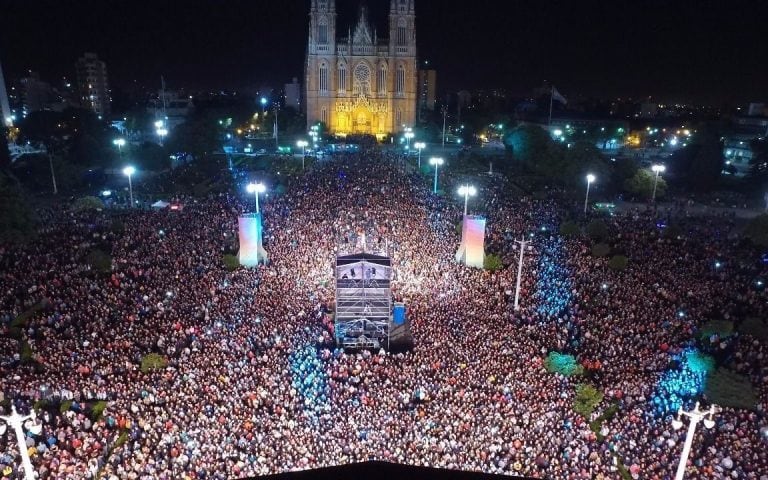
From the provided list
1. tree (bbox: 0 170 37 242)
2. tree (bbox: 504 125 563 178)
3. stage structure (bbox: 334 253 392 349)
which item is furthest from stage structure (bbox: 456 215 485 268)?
tree (bbox: 504 125 563 178)

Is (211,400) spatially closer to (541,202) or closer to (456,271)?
(456,271)

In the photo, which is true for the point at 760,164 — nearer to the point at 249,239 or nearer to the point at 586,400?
the point at 586,400

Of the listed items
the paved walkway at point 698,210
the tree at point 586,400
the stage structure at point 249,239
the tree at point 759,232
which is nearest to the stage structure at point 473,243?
the stage structure at point 249,239

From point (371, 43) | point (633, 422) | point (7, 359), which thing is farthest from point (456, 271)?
point (371, 43)

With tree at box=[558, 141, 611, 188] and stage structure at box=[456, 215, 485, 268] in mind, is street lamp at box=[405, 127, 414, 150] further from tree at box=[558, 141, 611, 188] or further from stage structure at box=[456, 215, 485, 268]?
stage structure at box=[456, 215, 485, 268]

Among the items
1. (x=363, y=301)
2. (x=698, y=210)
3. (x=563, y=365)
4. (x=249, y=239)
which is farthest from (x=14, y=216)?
(x=698, y=210)

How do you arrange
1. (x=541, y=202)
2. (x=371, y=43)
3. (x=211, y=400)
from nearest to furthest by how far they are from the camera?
A: (x=211, y=400), (x=541, y=202), (x=371, y=43)
